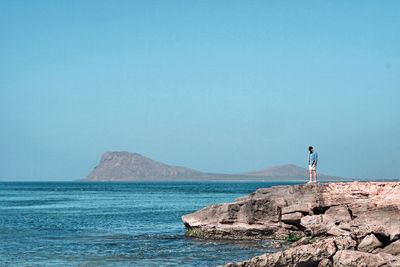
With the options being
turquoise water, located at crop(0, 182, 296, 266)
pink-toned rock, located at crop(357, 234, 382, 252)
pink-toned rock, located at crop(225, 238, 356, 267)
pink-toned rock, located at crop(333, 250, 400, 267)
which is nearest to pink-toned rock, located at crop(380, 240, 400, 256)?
pink-toned rock, located at crop(357, 234, 382, 252)

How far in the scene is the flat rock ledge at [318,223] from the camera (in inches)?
Answer: 873

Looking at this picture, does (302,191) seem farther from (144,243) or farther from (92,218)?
(92,218)

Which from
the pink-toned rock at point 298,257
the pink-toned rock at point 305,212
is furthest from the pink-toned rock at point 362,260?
the pink-toned rock at point 305,212

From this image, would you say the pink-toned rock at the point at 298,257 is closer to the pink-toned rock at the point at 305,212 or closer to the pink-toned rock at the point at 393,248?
the pink-toned rock at the point at 393,248

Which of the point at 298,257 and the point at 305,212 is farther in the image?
the point at 305,212

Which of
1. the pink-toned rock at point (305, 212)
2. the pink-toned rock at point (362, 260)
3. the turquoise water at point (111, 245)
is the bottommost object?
the turquoise water at point (111, 245)

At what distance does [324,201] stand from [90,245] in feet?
42.4

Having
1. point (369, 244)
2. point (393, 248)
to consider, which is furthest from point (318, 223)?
point (393, 248)

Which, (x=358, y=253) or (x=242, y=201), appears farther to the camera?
(x=242, y=201)

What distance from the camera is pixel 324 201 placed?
34.6 metres

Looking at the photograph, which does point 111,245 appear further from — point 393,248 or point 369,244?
point 393,248

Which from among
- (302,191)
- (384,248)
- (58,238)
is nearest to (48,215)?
(58,238)

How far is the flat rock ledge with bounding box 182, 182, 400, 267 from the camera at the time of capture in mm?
22172

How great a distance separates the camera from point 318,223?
32.3m
